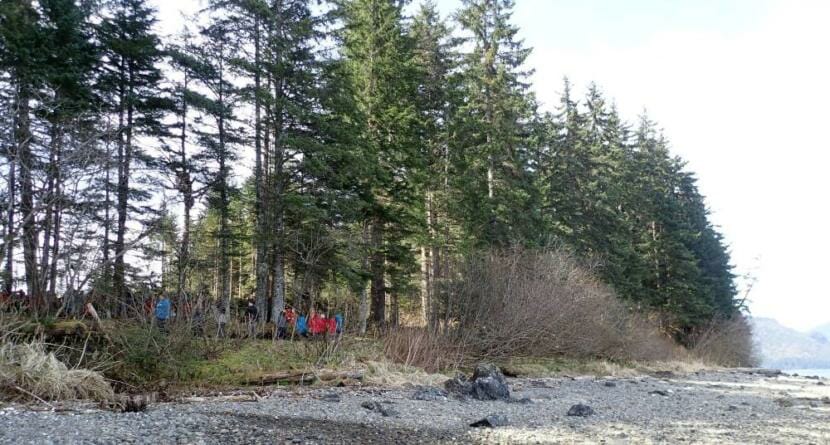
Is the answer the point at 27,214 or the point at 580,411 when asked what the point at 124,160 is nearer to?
the point at 27,214

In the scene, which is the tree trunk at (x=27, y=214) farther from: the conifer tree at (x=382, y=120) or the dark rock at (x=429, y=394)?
the conifer tree at (x=382, y=120)

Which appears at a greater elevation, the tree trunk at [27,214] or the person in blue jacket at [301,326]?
the tree trunk at [27,214]

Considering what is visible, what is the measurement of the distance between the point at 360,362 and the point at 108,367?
5.26 meters

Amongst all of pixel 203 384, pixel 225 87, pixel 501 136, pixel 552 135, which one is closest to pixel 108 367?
pixel 203 384

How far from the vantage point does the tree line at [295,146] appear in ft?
49.7

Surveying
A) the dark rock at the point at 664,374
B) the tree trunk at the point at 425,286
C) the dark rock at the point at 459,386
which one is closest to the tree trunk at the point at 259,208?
the tree trunk at the point at 425,286

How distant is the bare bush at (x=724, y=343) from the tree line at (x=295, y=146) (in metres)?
9.87

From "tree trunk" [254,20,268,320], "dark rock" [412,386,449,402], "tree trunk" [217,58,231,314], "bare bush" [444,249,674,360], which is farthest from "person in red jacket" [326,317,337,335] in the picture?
"tree trunk" [217,58,231,314]

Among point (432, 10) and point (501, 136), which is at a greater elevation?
point (432, 10)

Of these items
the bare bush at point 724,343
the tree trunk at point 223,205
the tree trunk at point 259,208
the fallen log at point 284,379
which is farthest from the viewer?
the bare bush at point 724,343

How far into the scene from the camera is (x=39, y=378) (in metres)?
7.88

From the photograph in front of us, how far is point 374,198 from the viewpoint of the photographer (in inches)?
853

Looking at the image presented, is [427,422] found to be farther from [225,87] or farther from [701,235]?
[701,235]

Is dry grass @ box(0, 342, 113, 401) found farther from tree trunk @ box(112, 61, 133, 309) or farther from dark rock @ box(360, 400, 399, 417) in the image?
tree trunk @ box(112, 61, 133, 309)
